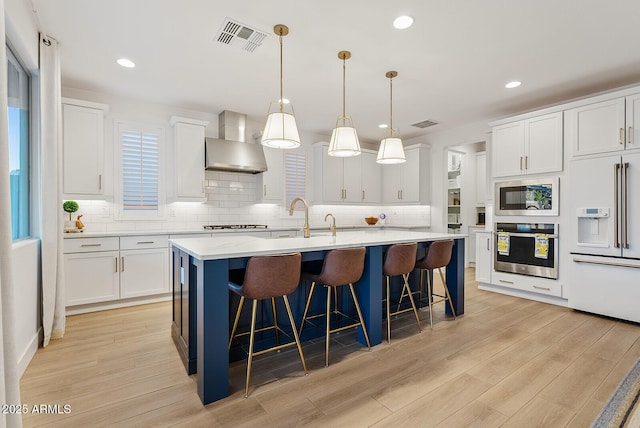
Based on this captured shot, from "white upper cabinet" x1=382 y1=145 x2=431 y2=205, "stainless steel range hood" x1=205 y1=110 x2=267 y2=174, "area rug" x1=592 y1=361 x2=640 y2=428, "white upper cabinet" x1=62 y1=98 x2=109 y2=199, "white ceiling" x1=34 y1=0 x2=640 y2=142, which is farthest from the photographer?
"white upper cabinet" x1=382 y1=145 x2=431 y2=205

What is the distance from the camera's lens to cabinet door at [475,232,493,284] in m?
4.63

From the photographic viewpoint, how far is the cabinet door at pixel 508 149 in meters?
4.26

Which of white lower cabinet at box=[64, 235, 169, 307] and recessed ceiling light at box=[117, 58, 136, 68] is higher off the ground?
recessed ceiling light at box=[117, 58, 136, 68]

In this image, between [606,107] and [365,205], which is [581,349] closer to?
[606,107]

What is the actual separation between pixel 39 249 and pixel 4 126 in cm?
207

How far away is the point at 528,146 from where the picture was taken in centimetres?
418

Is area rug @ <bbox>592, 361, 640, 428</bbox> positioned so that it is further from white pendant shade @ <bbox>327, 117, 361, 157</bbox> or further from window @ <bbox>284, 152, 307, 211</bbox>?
window @ <bbox>284, 152, 307, 211</bbox>

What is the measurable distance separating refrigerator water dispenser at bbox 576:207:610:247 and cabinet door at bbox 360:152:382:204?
3.53 meters

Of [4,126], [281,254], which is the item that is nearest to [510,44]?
[281,254]

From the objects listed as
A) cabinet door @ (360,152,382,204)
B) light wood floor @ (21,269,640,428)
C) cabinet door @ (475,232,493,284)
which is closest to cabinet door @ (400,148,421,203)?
cabinet door @ (360,152,382,204)

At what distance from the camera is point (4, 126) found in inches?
48.9

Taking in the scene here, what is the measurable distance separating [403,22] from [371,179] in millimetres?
4116

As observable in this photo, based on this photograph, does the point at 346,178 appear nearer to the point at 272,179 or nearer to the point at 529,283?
the point at 272,179

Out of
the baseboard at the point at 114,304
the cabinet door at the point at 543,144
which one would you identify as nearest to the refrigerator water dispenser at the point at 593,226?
the cabinet door at the point at 543,144
